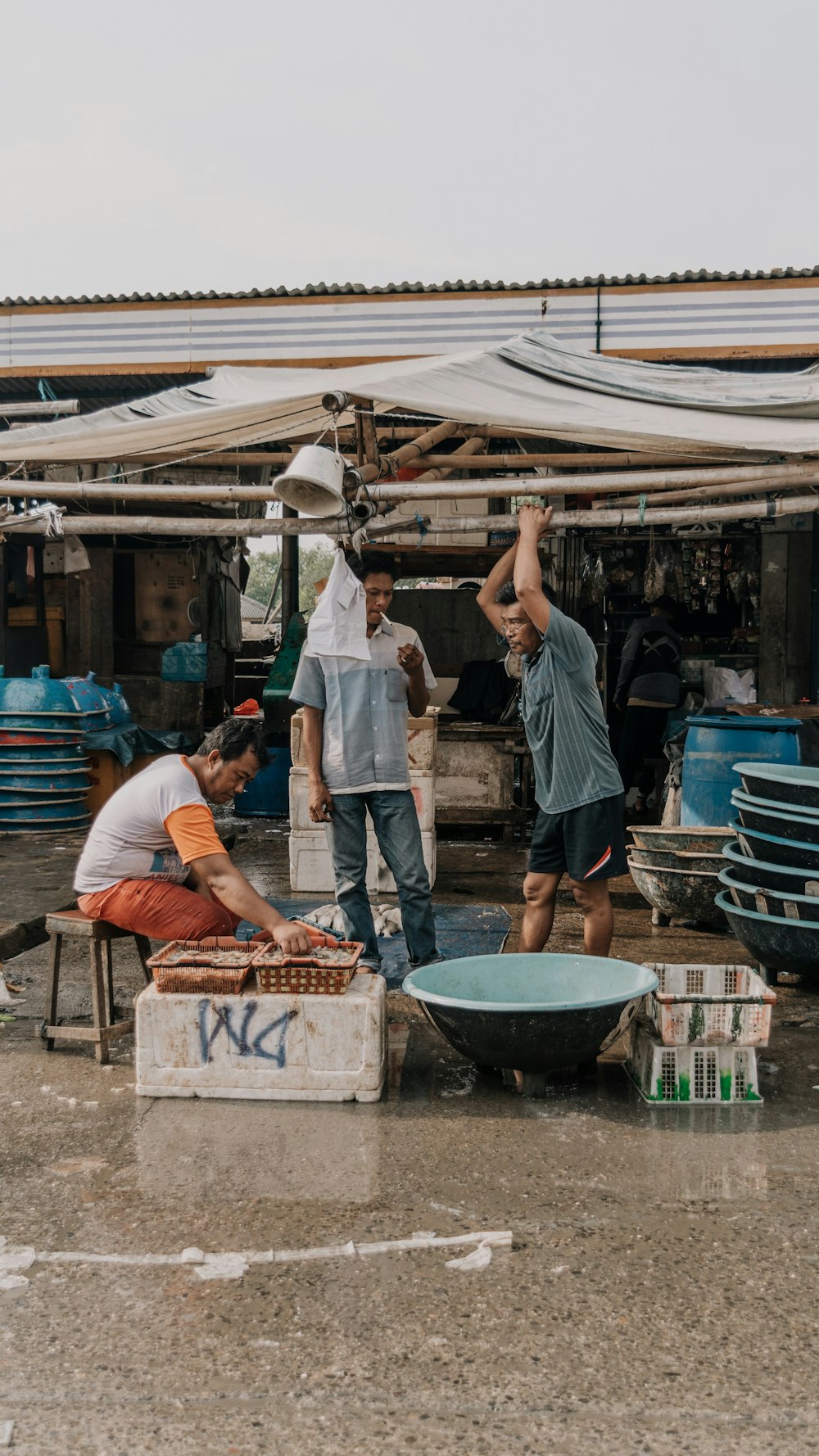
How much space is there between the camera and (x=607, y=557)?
439 inches

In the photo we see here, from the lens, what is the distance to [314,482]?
4.74 metres

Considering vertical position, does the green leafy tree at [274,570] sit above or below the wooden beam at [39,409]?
above

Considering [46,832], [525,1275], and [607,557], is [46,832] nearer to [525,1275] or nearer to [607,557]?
[607,557]

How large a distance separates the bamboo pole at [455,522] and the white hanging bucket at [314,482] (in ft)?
0.59

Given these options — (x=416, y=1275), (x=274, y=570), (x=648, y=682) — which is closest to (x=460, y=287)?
(x=648, y=682)

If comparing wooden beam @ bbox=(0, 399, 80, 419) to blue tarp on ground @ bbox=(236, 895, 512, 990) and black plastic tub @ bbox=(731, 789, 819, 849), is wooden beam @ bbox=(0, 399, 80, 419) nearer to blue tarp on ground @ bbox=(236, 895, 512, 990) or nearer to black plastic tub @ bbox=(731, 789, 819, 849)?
blue tarp on ground @ bbox=(236, 895, 512, 990)

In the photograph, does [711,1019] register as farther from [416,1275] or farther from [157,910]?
[157,910]

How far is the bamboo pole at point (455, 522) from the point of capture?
202 inches

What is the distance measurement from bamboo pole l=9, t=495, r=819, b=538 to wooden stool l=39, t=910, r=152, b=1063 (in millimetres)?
1904

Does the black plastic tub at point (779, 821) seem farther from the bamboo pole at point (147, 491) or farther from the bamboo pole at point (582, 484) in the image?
the bamboo pole at point (147, 491)

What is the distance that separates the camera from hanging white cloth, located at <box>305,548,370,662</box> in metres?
5.39

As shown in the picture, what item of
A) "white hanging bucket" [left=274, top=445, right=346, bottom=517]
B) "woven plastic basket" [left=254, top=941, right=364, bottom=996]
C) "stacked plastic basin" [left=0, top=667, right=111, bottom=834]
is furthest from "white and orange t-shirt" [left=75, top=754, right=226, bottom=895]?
"stacked plastic basin" [left=0, top=667, right=111, bottom=834]

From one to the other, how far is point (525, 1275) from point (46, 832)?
7663 millimetres

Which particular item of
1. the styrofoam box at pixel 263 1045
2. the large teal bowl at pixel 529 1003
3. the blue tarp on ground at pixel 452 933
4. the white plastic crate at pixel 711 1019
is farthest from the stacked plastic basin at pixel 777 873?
the styrofoam box at pixel 263 1045
